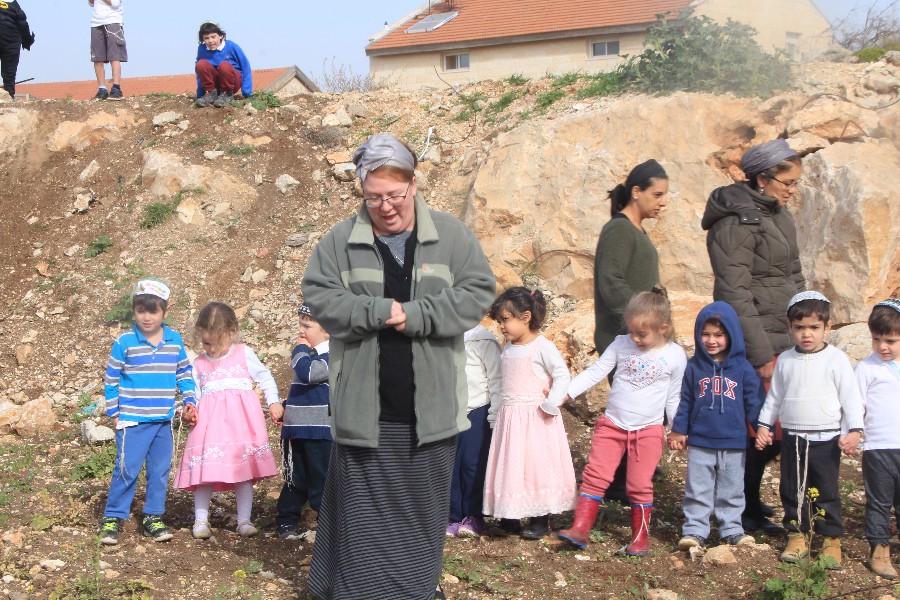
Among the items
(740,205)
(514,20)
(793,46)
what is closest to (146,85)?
(514,20)

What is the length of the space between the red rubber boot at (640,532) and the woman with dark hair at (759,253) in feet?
2.17

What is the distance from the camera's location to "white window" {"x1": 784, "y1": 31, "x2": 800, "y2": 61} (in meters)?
9.44

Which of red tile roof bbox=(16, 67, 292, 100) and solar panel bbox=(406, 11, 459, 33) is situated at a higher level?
solar panel bbox=(406, 11, 459, 33)

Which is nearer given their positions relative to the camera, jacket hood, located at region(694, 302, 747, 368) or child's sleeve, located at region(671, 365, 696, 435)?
jacket hood, located at region(694, 302, 747, 368)

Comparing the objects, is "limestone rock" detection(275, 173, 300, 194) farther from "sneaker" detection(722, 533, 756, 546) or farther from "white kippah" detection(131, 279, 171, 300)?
"sneaker" detection(722, 533, 756, 546)

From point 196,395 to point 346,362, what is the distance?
1.83 metres

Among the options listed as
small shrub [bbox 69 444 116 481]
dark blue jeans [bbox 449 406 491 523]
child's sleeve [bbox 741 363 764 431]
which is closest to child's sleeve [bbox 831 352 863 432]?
child's sleeve [bbox 741 363 764 431]

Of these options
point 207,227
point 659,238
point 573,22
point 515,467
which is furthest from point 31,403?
point 573,22

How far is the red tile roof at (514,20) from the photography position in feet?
76.3

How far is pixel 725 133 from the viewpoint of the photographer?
28.3 feet

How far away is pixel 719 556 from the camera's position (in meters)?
4.48

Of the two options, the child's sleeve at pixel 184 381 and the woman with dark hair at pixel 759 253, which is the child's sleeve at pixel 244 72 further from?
the woman with dark hair at pixel 759 253

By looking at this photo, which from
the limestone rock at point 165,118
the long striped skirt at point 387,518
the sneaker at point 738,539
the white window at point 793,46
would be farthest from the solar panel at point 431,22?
the long striped skirt at point 387,518

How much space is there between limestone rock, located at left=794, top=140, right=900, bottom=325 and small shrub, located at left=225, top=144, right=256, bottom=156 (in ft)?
21.2
